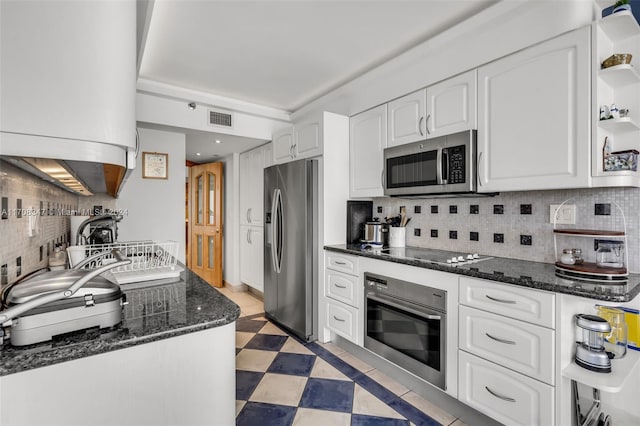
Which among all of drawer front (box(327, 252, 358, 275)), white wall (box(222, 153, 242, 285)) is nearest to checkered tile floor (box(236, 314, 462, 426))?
drawer front (box(327, 252, 358, 275))

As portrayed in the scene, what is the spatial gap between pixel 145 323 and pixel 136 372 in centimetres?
14

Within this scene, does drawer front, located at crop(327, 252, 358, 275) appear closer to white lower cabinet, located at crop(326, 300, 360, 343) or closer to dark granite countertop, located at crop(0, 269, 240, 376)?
white lower cabinet, located at crop(326, 300, 360, 343)

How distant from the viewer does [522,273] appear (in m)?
1.73

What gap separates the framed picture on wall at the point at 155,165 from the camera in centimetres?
343

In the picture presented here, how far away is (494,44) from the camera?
1979mm

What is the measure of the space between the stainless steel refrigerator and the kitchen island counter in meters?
1.81

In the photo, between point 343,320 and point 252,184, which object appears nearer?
point 343,320

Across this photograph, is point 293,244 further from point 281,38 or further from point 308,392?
point 281,38

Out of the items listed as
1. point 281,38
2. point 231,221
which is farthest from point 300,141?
point 231,221

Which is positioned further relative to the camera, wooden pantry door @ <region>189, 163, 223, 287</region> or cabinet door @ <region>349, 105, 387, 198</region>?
wooden pantry door @ <region>189, 163, 223, 287</region>

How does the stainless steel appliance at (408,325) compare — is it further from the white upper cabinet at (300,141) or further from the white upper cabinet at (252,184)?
the white upper cabinet at (252,184)

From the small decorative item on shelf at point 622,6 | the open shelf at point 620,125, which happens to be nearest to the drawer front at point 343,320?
the open shelf at point 620,125

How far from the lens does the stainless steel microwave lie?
211 cm

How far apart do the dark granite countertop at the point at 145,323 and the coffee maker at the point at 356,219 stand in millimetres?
1820
